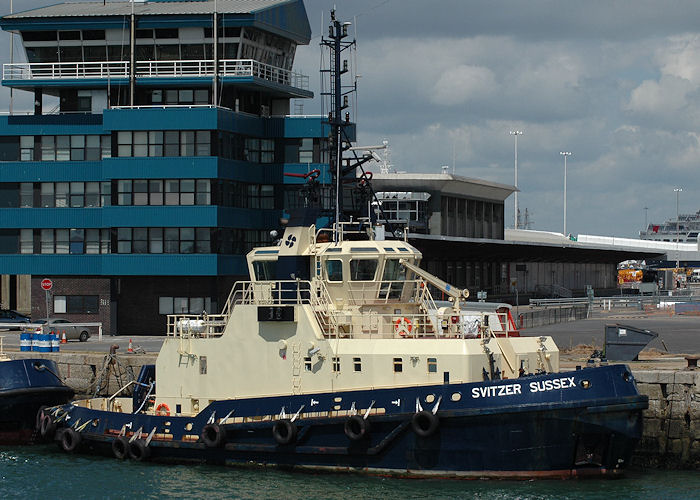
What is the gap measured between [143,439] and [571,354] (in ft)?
52.0

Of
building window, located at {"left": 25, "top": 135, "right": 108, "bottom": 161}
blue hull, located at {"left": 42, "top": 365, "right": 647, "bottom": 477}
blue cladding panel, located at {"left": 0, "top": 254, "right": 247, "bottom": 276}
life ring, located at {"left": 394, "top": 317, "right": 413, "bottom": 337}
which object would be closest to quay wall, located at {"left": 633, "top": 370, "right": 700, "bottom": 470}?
blue hull, located at {"left": 42, "top": 365, "right": 647, "bottom": 477}

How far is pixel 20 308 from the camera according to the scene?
62.5 m

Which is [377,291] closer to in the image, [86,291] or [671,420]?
[671,420]

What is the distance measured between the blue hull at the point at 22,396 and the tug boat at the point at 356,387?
4.94 feet

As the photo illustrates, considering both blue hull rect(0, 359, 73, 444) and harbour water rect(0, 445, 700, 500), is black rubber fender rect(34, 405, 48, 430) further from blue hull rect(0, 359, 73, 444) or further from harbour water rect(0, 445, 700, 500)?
harbour water rect(0, 445, 700, 500)

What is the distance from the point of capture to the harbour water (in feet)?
74.1

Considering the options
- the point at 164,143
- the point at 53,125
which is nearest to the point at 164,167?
the point at 164,143

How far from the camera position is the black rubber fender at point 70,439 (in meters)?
27.7

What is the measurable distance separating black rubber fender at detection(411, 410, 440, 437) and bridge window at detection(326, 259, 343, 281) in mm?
4305

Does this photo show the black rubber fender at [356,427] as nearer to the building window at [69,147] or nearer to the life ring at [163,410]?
the life ring at [163,410]

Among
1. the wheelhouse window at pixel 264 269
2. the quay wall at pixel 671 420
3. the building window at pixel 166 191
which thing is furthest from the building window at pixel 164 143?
the quay wall at pixel 671 420

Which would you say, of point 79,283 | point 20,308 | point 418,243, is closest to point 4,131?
point 79,283

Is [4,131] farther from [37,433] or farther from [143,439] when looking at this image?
[143,439]

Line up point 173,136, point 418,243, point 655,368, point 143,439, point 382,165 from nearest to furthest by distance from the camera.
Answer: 1. point 143,439
2. point 655,368
3. point 173,136
4. point 418,243
5. point 382,165
